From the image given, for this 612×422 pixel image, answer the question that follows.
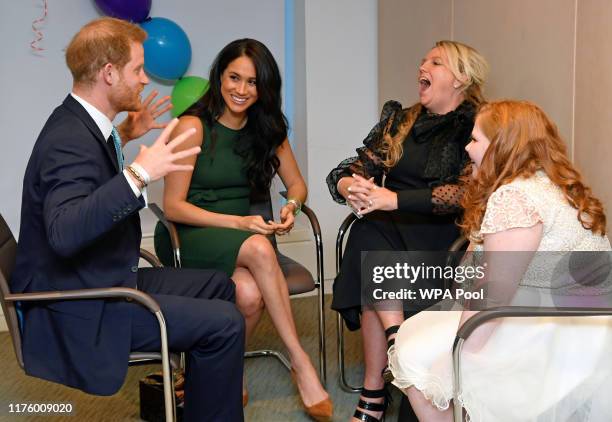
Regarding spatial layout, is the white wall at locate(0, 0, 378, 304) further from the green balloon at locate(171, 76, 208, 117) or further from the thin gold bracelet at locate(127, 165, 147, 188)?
the thin gold bracelet at locate(127, 165, 147, 188)

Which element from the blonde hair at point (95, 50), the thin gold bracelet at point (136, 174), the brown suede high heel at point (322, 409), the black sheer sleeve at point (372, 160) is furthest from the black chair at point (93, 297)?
the black sheer sleeve at point (372, 160)

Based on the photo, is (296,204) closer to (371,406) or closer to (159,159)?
(371,406)

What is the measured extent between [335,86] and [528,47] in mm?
1784

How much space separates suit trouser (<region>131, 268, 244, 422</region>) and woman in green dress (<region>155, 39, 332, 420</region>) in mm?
601

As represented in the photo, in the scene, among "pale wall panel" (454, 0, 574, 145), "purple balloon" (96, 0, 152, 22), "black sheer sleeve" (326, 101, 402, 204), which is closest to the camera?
"pale wall panel" (454, 0, 574, 145)

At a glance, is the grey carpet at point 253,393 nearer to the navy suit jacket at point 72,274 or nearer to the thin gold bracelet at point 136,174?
the navy suit jacket at point 72,274

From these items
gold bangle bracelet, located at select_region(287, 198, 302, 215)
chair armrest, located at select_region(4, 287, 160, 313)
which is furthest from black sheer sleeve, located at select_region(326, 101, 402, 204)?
chair armrest, located at select_region(4, 287, 160, 313)

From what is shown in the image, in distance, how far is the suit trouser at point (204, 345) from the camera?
2.48 meters

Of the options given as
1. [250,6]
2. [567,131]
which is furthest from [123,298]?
[250,6]

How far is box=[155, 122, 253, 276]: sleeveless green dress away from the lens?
3287 millimetres

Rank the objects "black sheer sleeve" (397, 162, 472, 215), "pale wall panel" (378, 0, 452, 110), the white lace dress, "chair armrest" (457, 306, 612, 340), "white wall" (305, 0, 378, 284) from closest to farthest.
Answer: "chair armrest" (457, 306, 612, 340), the white lace dress, "black sheer sleeve" (397, 162, 472, 215), "pale wall panel" (378, 0, 452, 110), "white wall" (305, 0, 378, 284)

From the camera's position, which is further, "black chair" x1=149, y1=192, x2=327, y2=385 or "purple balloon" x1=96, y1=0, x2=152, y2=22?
"purple balloon" x1=96, y1=0, x2=152, y2=22

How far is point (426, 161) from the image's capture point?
3.29m

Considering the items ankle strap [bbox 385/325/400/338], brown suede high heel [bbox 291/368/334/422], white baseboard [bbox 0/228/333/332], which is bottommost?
brown suede high heel [bbox 291/368/334/422]
